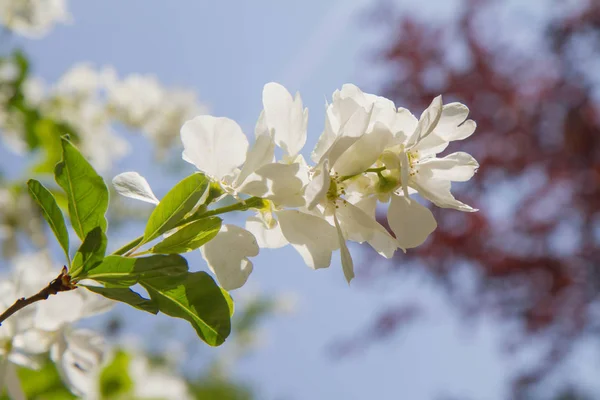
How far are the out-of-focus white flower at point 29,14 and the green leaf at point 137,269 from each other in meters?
1.33

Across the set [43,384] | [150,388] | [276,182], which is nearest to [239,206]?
[276,182]

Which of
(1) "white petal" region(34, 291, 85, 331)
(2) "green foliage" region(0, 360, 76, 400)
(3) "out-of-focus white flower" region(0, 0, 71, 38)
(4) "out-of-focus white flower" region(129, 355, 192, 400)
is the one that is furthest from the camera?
(3) "out-of-focus white flower" region(0, 0, 71, 38)

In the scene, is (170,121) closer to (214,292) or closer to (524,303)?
(214,292)

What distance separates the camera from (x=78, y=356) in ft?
1.74

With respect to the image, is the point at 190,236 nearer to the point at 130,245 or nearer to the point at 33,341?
the point at 130,245

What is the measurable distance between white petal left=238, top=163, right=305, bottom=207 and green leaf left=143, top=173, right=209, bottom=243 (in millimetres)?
34

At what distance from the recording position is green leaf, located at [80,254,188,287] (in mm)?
370

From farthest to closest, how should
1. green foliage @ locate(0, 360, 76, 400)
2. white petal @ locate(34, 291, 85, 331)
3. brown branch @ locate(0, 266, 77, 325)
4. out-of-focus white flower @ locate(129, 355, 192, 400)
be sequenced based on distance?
out-of-focus white flower @ locate(129, 355, 192, 400) < green foliage @ locate(0, 360, 76, 400) < white petal @ locate(34, 291, 85, 331) < brown branch @ locate(0, 266, 77, 325)

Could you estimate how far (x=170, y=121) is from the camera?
2145 mm

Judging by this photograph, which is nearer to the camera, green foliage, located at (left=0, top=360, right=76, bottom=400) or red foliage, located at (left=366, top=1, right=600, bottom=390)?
green foliage, located at (left=0, top=360, right=76, bottom=400)

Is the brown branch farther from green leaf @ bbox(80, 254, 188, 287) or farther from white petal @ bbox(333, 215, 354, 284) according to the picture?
white petal @ bbox(333, 215, 354, 284)

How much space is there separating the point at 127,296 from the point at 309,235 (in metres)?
0.14

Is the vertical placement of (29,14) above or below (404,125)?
above

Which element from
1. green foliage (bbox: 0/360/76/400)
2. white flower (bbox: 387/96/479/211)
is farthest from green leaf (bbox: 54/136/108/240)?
green foliage (bbox: 0/360/76/400)
